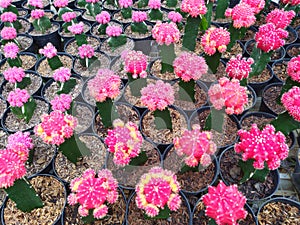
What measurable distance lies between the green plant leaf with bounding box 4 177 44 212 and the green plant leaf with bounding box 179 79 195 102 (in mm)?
1004

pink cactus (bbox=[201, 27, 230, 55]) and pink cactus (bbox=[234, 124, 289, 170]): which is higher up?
pink cactus (bbox=[201, 27, 230, 55])

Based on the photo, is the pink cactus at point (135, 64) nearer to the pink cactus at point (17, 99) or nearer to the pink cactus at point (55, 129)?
the pink cactus at point (55, 129)

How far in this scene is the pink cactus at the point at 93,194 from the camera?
1155 mm

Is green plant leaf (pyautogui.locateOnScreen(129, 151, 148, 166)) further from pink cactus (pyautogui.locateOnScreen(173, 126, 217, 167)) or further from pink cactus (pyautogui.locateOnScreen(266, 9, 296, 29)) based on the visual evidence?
pink cactus (pyautogui.locateOnScreen(266, 9, 296, 29))

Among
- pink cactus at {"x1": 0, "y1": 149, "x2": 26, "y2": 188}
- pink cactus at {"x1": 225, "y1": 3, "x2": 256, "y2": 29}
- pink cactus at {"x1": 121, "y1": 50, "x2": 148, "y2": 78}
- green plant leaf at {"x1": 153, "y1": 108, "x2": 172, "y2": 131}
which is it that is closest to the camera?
pink cactus at {"x1": 0, "y1": 149, "x2": 26, "y2": 188}

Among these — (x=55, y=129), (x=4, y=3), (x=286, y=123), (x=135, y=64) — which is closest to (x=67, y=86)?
(x=135, y=64)

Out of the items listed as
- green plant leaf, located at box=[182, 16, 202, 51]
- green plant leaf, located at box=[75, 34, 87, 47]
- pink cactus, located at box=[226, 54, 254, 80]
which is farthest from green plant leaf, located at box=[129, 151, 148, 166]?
green plant leaf, located at box=[75, 34, 87, 47]

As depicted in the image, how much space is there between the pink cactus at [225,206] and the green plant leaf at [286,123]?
0.61 m

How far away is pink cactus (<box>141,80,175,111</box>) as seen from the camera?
1435mm

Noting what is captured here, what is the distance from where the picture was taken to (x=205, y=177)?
1526mm

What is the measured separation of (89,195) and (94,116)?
0.75m

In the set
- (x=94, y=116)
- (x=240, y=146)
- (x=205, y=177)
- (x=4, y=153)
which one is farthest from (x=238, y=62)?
(x=4, y=153)

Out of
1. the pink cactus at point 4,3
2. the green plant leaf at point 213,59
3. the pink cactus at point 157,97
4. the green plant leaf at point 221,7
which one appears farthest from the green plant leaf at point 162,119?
the pink cactus at point 4,3

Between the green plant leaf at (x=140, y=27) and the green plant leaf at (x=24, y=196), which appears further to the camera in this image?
the green plant leaf at (x=140, y=27)
